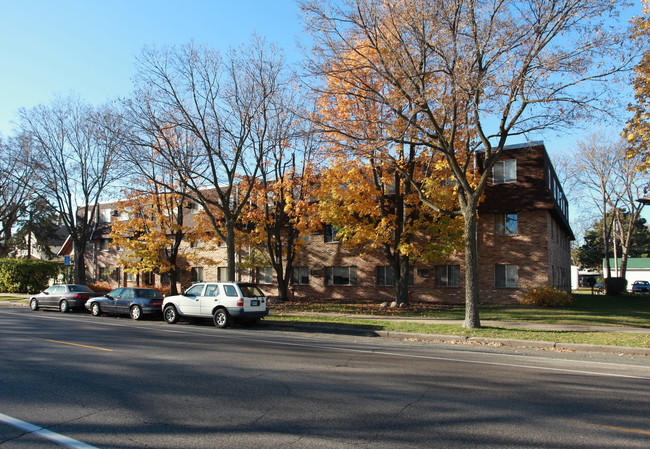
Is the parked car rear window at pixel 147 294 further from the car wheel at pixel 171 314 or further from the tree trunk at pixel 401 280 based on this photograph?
the tree trunk at pixel 401 280

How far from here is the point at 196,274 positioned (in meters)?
37.7

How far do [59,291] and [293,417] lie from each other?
22221mm

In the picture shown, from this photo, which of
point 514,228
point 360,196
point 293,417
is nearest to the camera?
point 293,417

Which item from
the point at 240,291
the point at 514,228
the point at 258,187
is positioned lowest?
the point at 240,291

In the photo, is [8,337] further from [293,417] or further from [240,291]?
[293,417]

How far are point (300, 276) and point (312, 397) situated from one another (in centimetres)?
2605

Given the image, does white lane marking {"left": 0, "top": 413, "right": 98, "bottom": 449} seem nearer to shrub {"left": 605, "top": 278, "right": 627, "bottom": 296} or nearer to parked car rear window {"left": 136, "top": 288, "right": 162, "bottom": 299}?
parked car rear window {"left": 136, "top": 288, "right": 162, "bottom": 299}

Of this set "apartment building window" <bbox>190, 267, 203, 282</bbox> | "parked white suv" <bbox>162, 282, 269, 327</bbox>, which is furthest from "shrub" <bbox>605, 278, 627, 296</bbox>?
"parked white suv" <bbox>162, 282, 269, 327</bbox>

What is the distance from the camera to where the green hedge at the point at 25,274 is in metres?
36.3

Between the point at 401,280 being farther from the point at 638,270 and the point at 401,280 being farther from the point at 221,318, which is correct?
the point at 638,270

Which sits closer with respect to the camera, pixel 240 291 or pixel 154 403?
pixel 154 403

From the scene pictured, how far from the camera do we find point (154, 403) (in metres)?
6.20

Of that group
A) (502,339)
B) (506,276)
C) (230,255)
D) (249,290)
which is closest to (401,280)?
(506,276)

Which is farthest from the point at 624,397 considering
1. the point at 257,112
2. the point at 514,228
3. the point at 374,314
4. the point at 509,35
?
the point at 514,228
